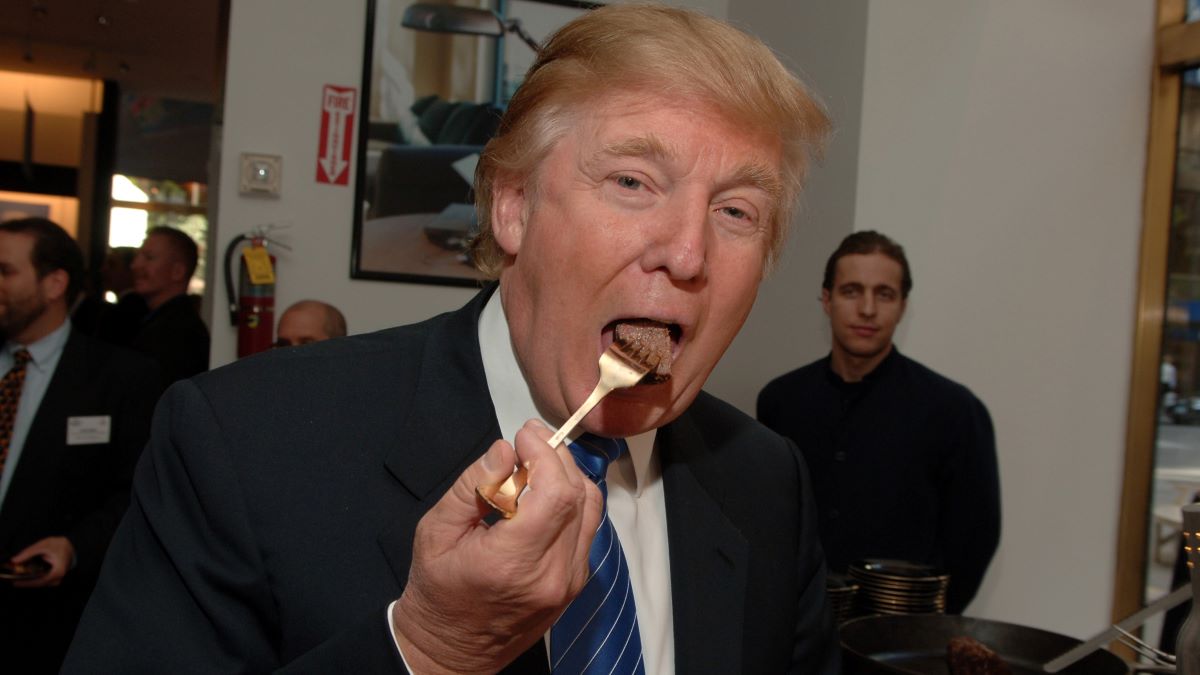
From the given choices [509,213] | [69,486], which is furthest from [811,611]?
[69,486]

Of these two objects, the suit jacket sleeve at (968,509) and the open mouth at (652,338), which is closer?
the open mouth at (652,338)

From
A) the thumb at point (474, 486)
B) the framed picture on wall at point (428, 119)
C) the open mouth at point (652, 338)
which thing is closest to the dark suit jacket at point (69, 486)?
the framed picture on wall at point (428, 119)

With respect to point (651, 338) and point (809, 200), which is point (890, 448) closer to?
point (809, 200)

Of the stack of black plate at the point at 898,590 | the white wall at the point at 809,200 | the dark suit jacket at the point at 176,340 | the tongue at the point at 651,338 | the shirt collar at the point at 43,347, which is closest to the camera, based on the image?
the tongue at the point at 651,338

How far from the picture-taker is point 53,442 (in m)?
2.99

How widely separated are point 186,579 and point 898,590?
4.78 feet

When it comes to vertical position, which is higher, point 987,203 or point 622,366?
point 987,203

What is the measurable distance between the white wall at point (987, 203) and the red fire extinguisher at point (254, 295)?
0.11m

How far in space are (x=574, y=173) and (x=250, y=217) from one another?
9.07ft

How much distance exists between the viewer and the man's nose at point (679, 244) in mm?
1060

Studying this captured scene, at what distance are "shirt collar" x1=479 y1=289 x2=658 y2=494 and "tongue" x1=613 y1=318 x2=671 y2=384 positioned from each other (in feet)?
0.46

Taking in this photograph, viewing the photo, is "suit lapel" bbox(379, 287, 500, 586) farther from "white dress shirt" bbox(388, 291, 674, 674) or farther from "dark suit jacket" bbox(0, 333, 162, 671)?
"dark suit jacket" bbox(0, 333, 162, 671)

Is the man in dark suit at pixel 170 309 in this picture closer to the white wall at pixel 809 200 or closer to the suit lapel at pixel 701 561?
the white wall at pixel 809 200

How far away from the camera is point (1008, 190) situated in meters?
3.54
